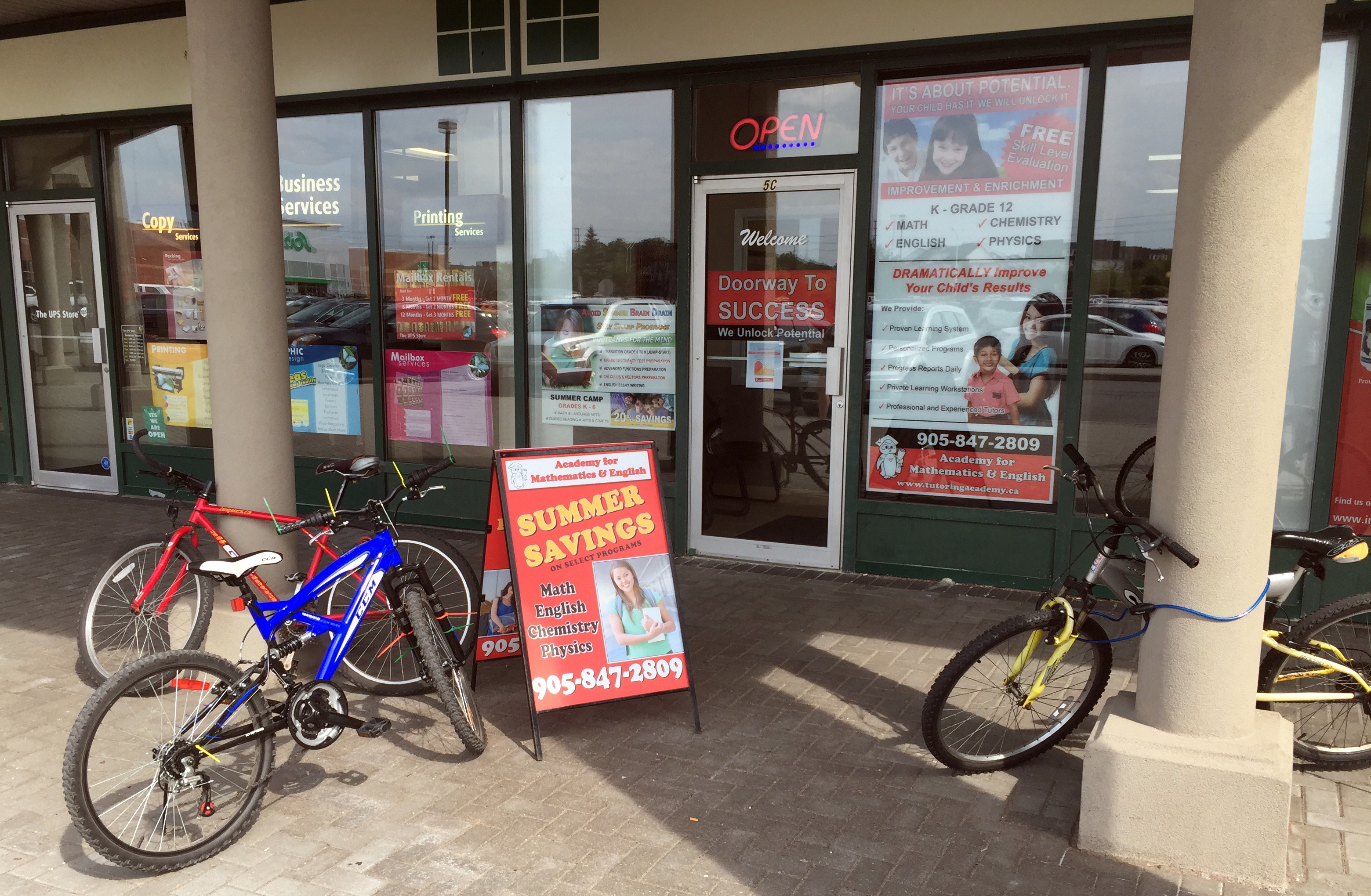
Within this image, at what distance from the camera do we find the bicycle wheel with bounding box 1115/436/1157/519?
5562 millimetres

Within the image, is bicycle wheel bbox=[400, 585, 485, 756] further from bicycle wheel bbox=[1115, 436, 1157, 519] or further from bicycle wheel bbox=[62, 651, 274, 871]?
bicycle wheel bbox=[1115, 436, 1157, 519]

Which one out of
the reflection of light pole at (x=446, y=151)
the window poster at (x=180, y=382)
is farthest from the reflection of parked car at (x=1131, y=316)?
the window poster at (x=180, y=382)

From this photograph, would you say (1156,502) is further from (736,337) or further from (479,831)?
(736,337)

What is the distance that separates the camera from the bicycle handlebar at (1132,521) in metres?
3.28

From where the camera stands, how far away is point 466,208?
7.70 meters

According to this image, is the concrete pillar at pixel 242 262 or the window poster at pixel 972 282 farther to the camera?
the window poster at pixel 972 282

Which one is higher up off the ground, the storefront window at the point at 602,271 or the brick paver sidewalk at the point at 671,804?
the storefront window at the point at 602,271

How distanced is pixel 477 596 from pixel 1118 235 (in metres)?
4.17

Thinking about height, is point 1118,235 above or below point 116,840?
above

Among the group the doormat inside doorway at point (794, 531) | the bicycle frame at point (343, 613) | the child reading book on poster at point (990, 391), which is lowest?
the doormat inside doorway at point (794, 531)

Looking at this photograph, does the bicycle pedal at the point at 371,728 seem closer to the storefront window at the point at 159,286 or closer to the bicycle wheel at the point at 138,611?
the bicycle wheel at the point at 138,611

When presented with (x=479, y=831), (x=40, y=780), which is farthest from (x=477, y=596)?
(x=40, y=780)

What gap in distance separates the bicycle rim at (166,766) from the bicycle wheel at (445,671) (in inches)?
24.6

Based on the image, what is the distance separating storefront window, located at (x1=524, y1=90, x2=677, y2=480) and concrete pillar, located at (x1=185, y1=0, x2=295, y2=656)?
2.78m
